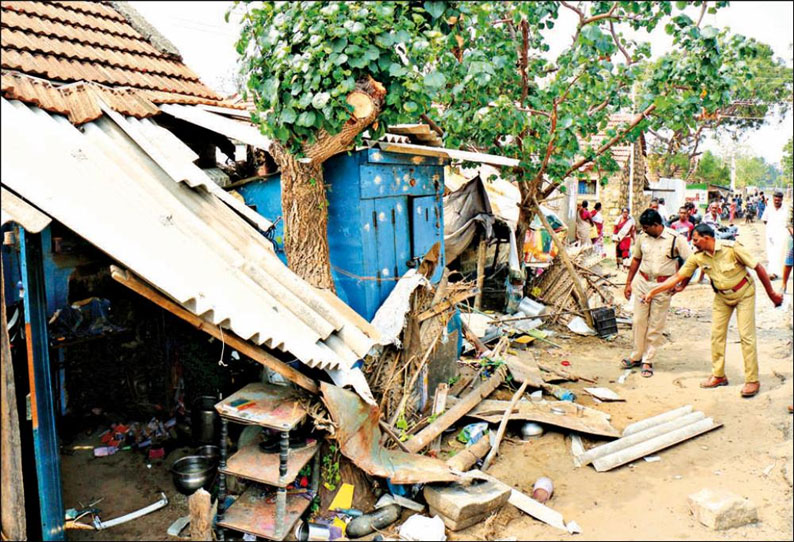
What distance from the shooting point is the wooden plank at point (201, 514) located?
13.1ft

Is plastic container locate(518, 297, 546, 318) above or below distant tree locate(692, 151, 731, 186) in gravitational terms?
below

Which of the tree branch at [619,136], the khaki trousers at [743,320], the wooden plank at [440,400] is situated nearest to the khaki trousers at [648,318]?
the khaki trousers at [743,320]

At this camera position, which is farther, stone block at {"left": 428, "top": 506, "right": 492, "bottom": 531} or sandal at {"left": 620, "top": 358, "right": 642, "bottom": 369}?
sandal at {"left": 620, "top": 358, "right": 642, "bottom": 369}

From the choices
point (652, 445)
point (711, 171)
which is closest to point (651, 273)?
point (652, 445)

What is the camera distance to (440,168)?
791 centimetres

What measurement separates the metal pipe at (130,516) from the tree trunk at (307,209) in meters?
2.43

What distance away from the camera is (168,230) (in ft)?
13.8

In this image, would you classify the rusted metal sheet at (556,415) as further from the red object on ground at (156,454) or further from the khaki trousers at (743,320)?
the red object on ground at (156,454)

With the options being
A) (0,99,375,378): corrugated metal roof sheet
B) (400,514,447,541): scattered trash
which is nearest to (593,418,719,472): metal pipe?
(400,514,447,541): scattered trash

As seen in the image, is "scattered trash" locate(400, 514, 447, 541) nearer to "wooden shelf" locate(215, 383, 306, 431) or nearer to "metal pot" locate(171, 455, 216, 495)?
"wooden shelf" locate(215, 383, 306, 431)

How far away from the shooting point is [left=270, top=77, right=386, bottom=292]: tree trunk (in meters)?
5.37

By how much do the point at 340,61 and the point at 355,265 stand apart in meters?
2.24

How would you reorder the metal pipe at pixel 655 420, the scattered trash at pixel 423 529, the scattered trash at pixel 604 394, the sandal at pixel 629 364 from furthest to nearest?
1. the sandal at pixel 629 364
2. the scattered trash at pixel 604 394
3. the metal pipe at pixel 655 420
4. the scattered trash at pixel 423 529

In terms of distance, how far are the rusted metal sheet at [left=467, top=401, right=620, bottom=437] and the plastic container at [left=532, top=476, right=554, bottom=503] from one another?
3.25 feet
